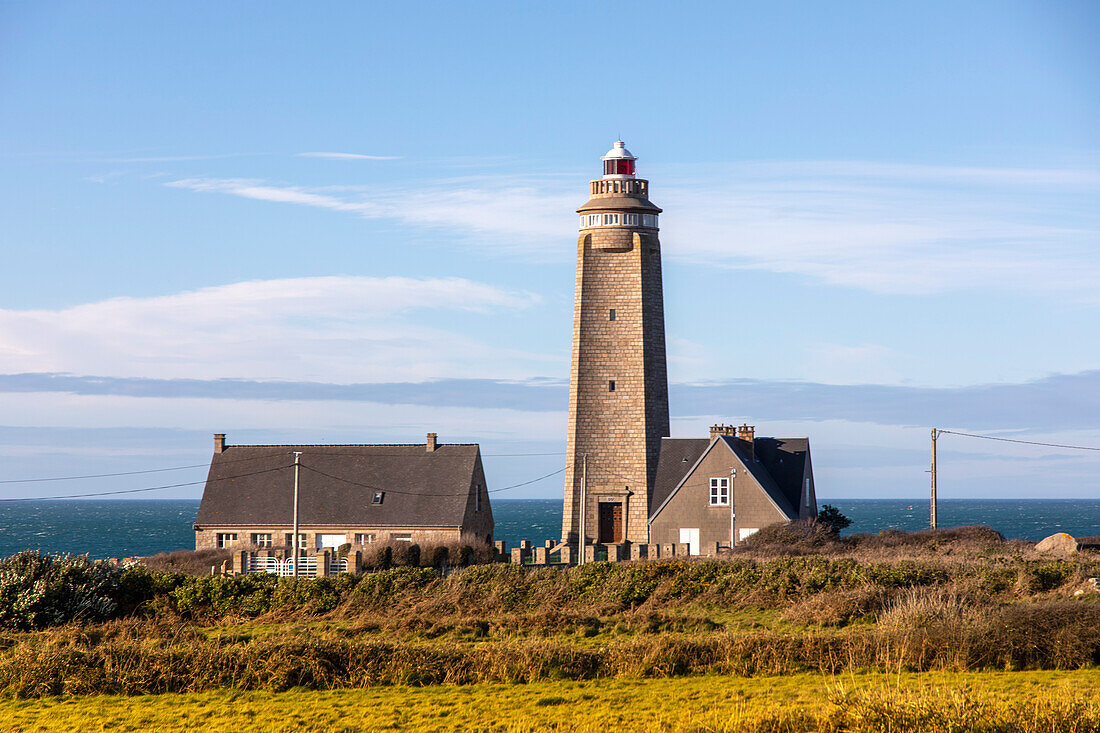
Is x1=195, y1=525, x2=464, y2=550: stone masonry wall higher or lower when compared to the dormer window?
lower

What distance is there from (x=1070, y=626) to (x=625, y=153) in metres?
30.7

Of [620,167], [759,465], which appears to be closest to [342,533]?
[759,465]

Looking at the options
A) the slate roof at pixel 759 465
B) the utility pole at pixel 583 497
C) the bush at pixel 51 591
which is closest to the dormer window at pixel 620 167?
the slate roof at pixel 759 465

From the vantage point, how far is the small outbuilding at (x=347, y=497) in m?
46.2

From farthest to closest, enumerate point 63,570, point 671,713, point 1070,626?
1. point 63,570
2. point 1070,626
3. point 671,713

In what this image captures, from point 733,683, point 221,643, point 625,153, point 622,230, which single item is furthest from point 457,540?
point 733,683

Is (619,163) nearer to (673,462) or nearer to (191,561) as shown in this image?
(673,462)

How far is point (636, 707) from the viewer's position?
59.0ft

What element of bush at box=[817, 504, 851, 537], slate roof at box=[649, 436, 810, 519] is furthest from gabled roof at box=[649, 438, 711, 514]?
bush at box=[817, 504, 851, 537]

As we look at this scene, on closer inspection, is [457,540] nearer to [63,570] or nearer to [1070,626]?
[63,570]

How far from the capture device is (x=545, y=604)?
94.9 ft

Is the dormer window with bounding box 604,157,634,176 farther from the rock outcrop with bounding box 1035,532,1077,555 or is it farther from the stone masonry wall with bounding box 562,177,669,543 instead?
the rock outcrop with bounding box 1035,532,1077,555

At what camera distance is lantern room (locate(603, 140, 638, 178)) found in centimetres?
4828

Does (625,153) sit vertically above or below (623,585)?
above
